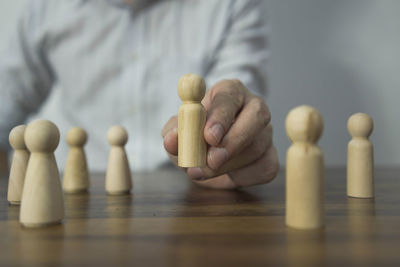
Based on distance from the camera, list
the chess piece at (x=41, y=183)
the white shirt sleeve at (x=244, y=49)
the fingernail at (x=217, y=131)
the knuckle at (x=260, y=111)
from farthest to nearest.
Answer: the white shirt sleeve at (x=244, y=49), the knuckle at (x=260, y=111), the fingernail at (x=217, y=131), the chess piece at (x=41, y=183)

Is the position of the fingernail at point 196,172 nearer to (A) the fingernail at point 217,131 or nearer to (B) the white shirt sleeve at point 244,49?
(A) the fingernail at point 217,131

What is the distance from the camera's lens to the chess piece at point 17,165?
0.57 m

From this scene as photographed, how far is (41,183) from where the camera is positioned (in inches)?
17.1

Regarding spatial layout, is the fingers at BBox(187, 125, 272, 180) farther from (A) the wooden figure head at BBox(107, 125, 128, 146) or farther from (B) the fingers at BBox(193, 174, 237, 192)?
(A) the wooden figure head at BBox(107, 125, 128, 146)

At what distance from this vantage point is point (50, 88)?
160 centimetres

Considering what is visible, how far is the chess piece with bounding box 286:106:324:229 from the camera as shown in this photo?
0.41 meters

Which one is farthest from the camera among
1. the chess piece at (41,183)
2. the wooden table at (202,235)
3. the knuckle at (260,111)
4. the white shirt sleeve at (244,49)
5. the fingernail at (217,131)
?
the white shirt sleeve at (244,49)

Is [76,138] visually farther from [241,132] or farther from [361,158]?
[361,158]

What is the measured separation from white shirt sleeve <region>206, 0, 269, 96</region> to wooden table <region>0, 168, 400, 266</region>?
811mm

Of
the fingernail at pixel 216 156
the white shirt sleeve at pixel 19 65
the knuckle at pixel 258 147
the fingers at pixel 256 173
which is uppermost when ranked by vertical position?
the white shirt sleeve at pixel 19 65

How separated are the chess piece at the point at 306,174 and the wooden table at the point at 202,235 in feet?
0.07

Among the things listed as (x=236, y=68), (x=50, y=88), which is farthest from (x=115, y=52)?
(x=236, y=68)

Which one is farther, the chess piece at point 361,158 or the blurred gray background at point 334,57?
the blurred gray background at point 334,57

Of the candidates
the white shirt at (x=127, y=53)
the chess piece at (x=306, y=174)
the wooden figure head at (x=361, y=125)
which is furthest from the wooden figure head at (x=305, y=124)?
the white shirt at (x=127, y=53)
